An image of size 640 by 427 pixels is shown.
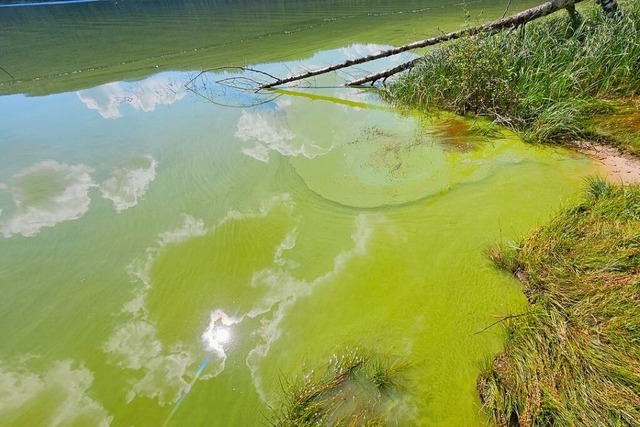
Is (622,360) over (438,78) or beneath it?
beneath

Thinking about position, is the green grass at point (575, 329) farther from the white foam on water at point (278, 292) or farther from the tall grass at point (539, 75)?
the tall grass at point (539, 75)

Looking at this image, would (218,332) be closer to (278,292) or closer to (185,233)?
(278,292)

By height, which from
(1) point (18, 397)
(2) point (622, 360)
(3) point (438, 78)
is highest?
(3) point (438, 78)

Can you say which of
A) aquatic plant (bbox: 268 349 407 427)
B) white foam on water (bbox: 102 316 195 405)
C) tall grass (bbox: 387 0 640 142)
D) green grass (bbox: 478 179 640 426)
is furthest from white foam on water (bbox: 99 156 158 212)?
tall grass (bbox: 387 0 640 142)

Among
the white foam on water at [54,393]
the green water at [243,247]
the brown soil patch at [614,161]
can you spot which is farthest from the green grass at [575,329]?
the white foam on water at [54,393]

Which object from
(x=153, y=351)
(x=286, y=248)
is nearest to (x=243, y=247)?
(x=286, y=248)

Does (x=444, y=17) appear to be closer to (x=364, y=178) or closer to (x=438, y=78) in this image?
(x=438, y=78)

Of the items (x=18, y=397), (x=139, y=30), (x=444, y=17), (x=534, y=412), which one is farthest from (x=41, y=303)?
(x=139, y=30)

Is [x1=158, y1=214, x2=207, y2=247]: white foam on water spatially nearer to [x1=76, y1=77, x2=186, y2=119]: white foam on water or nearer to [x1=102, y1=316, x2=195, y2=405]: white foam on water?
[x1=102, y1=316, x2=195, y2=405]: white foam on water
